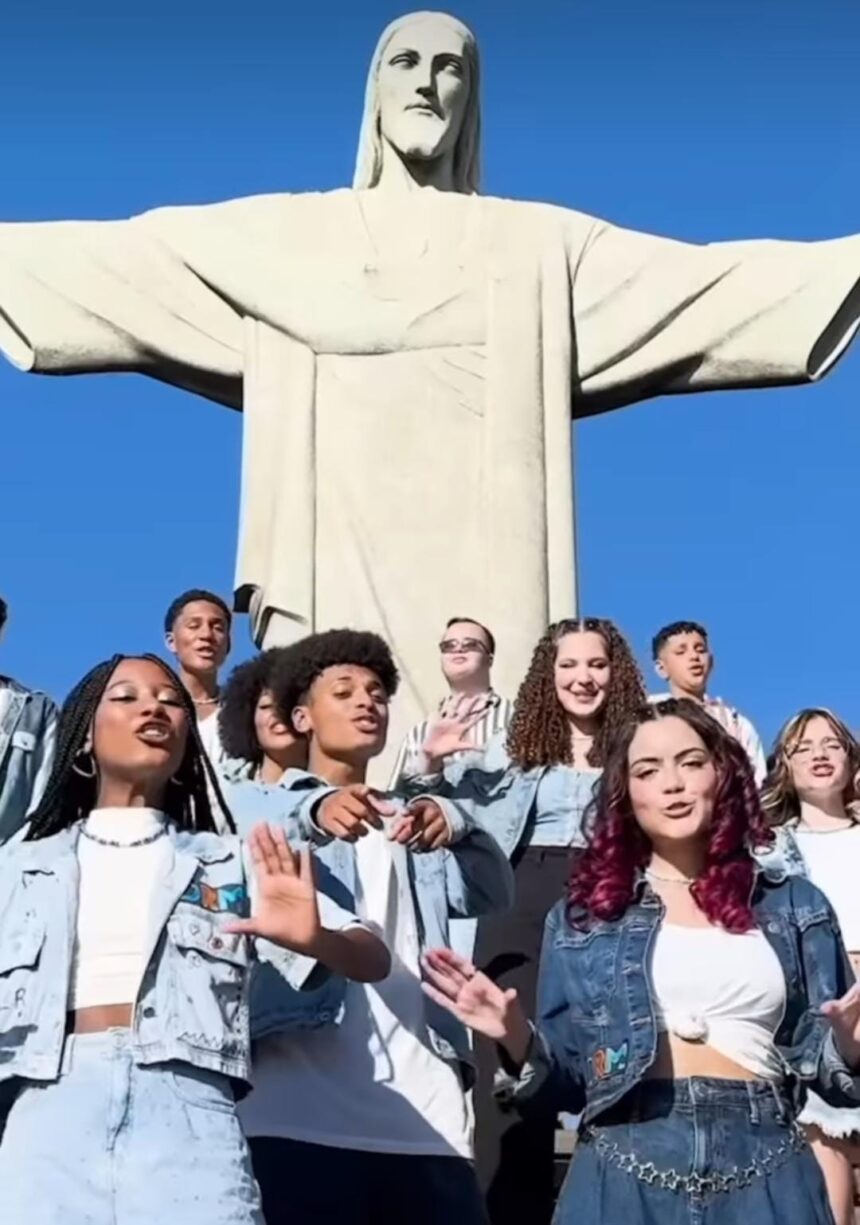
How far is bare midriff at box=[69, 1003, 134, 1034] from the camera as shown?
342 centimetres

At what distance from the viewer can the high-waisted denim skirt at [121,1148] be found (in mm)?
3236

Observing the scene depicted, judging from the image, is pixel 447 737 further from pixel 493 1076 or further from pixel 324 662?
pixel 493 1076

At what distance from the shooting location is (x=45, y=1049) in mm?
3371

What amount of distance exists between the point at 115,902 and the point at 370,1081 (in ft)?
2.34

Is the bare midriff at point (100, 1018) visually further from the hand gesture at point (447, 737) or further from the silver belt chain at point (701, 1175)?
the hand gesture at point (447, 737)

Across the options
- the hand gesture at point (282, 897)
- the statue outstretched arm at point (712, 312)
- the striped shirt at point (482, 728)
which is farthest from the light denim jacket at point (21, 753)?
the statue outstretched arm at point (712, 312)

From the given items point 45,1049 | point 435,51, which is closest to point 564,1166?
point 45,1049

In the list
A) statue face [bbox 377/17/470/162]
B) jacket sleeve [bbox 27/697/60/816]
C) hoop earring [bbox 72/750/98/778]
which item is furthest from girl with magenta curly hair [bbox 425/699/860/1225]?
statue face [bbox 377/17/470/162]

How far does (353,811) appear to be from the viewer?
3854mm

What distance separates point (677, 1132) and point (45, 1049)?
1.10 metres

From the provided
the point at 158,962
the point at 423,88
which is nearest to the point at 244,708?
the point at 158,962

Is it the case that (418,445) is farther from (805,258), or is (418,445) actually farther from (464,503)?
(805,258)

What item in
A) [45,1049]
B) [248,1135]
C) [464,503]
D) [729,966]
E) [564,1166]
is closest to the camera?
[45,1049]

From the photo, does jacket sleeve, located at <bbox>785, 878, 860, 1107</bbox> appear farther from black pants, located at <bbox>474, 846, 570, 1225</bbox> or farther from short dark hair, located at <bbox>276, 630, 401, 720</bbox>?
short dark hair, located at <bbox>276, 630, 401, 720</bbox>
